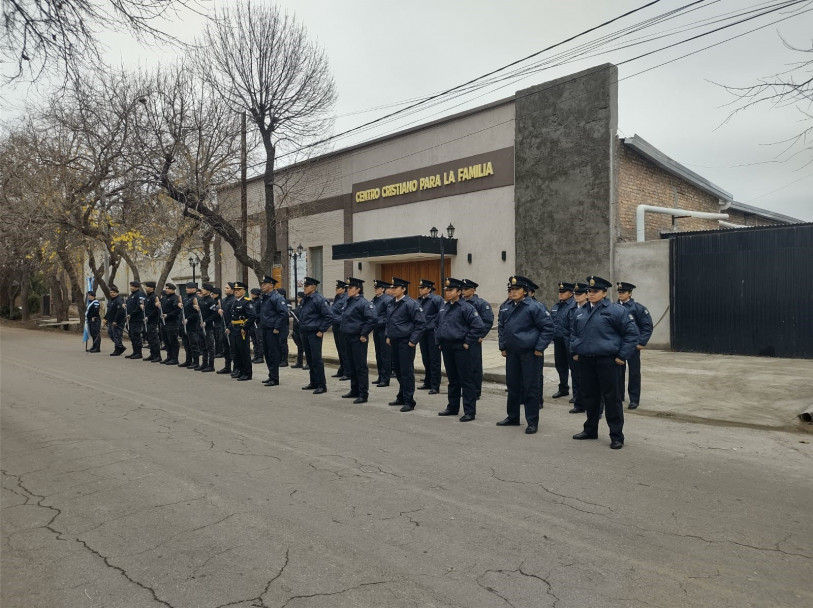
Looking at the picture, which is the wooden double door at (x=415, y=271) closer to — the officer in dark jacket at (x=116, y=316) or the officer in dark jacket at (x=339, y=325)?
the officer in dark jacket at (x=339, y=325)

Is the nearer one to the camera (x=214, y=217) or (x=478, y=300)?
(x=478, y=300)

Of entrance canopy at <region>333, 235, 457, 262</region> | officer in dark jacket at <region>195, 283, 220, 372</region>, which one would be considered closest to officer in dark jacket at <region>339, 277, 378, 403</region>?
Answer: officer in dark jacket at <region>195, 283, 220, 372</region>

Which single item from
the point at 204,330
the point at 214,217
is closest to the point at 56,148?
the point at 214,217

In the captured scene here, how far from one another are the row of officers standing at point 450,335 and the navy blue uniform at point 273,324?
21mm

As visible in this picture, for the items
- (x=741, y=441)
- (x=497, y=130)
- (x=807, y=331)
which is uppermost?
(x=497, y=130)

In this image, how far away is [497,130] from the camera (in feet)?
63.9

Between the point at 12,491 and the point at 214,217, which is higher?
the point at 214,217

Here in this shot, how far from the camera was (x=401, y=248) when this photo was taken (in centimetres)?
2036

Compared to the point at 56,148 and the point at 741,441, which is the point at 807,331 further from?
the point at 56,148

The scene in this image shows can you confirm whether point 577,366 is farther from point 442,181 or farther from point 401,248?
point 442,181

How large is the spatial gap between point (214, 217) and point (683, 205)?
49.9 ft

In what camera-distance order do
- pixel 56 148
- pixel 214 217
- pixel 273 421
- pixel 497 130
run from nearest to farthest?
pixel 273 421
pixel 497 130
pixel 214 217
pixel 56 148

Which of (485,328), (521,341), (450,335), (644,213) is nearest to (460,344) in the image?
(450,335)

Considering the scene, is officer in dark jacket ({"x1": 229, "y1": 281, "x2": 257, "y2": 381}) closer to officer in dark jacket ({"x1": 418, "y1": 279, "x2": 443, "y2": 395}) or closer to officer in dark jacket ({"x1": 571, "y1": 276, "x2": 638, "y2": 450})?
officer in dark jacket ({"x1": 418, "y1": 279, "x2": 443, "y2": 395})
